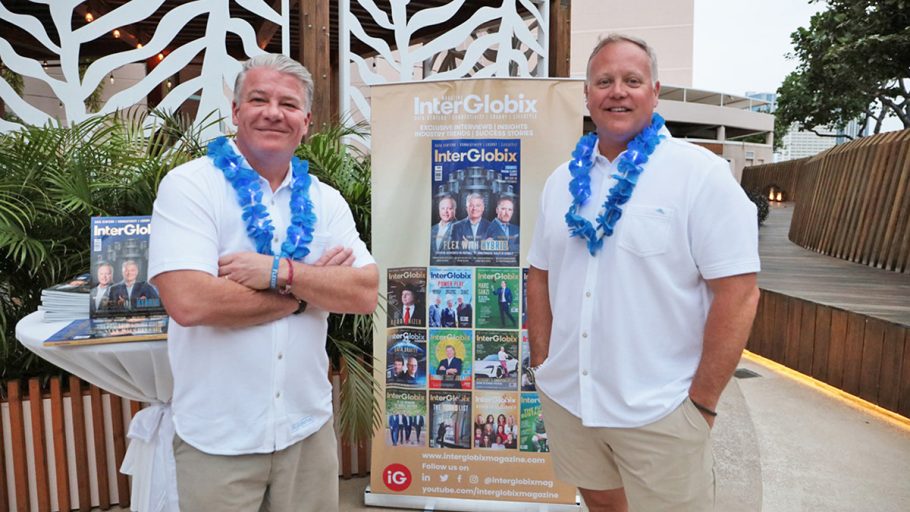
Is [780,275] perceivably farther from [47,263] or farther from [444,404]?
[47,263]

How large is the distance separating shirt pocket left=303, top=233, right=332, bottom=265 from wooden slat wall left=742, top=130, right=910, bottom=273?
5.68 meters

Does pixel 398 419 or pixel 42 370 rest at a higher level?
pixel 42 370

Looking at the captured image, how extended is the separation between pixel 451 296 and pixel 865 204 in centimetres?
567

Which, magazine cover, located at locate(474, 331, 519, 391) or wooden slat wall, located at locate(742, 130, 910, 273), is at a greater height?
wooden slat wall, located at locate(742, 130, 910, 273)

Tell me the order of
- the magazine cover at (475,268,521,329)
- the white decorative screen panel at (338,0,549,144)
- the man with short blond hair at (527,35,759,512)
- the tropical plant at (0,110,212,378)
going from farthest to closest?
the white decorative screen panel at (338,0,549,144), the magazine cover at (475,268,521,329), the tropical plant at (0,110,212,378), the man with short blond hair at (527,35,759,512)

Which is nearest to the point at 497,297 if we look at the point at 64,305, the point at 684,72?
the point at 64,305

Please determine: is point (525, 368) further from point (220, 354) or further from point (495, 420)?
point (220, 354)

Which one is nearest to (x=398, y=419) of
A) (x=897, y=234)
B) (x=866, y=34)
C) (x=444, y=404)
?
(x=444, y=404)

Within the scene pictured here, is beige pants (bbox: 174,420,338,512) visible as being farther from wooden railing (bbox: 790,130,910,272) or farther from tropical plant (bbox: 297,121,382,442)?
wooden railing (bbox: 790,130,910,272)

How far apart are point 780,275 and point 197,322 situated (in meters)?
5.66

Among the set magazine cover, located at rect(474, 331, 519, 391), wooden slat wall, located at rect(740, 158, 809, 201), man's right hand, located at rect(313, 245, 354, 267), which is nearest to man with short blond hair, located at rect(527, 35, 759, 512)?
man's right hand, located at rect(313, 245, 354, 267)

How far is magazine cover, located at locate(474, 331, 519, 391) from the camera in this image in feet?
8.68

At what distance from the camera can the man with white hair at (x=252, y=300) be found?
1368 mm

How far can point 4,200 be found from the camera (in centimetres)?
232
